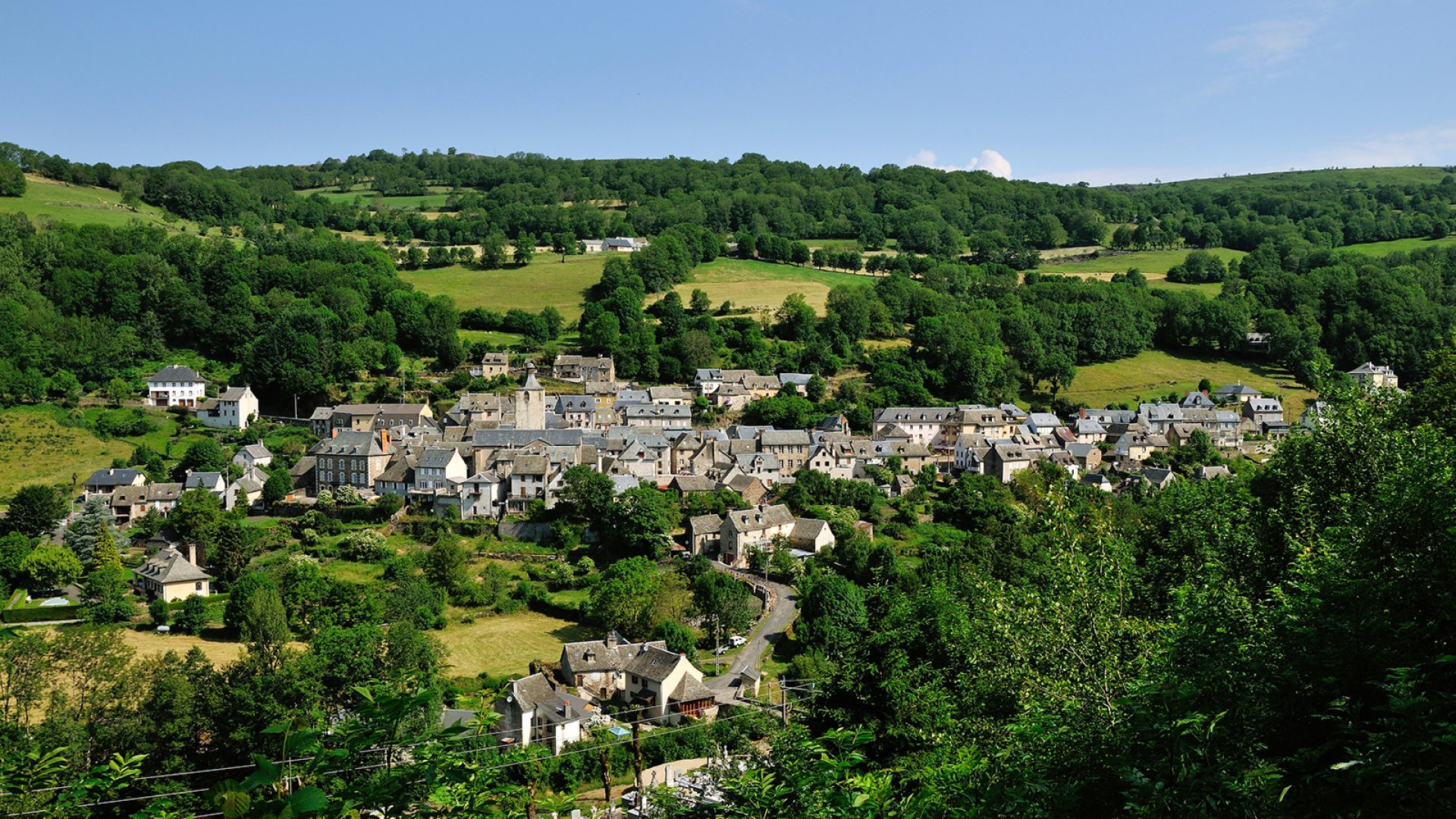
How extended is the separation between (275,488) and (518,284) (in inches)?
1716

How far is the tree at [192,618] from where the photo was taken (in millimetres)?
33344

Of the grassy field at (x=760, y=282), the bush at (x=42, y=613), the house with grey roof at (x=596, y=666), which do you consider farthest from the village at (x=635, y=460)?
the grassy field at (x=760, y=282)

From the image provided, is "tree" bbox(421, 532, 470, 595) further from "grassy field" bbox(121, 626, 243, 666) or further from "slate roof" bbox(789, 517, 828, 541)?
"slate roof" bbox(789, 517, 828, 541)

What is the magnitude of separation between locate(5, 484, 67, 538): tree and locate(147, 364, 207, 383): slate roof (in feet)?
63.7

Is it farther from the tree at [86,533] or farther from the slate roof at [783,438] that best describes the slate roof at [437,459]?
the slate roof at [783,438]

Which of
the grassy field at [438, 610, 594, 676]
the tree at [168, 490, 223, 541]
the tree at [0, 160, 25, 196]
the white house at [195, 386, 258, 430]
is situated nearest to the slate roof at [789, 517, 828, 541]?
the grassy field at [438, 610, 594, 676]

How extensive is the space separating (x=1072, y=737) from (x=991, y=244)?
105650 millimetres

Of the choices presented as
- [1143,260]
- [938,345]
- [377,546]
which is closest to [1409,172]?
[1143,260]

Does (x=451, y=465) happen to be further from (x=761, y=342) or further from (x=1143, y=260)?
(x=1143, y=260)

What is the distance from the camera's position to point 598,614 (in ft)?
115

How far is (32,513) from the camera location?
3938 centimetres

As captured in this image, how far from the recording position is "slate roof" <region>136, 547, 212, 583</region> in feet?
120

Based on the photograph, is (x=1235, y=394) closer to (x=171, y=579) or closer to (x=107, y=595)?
(x=171, y=579)

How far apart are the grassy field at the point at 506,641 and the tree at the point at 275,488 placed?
16.3 meters
